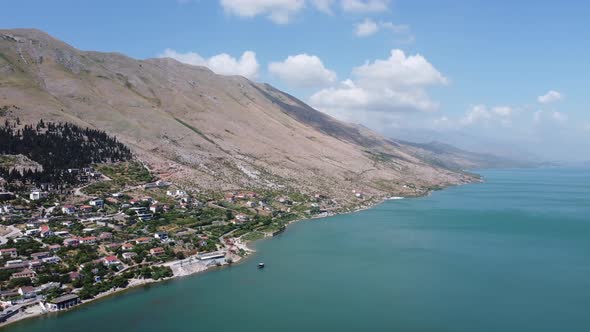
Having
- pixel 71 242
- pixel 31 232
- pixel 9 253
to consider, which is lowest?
pixel 9 253

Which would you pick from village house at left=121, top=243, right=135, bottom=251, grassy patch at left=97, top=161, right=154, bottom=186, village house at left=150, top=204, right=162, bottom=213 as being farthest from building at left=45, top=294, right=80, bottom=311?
grassy patch at left=97, top=161, right=154, bottom=186

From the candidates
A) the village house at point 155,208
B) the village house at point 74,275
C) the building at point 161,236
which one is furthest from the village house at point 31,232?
the village house at point 155,208

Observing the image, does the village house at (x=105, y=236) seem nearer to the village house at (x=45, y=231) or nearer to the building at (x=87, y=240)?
the building at (x=87, y=240)

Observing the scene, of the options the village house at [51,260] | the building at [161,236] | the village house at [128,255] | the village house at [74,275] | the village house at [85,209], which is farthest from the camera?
the village house at [85,209]

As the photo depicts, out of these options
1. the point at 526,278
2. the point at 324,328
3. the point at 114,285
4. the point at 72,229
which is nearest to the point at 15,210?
the point at 72,229

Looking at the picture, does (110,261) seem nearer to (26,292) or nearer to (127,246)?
(127,246)

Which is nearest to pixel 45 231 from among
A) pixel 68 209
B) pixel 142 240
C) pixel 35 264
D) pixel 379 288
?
pixel 68 209

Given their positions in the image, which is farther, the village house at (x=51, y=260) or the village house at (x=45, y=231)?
the village house at (x=45, y=231)

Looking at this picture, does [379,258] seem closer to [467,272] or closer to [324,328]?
[467,272]
